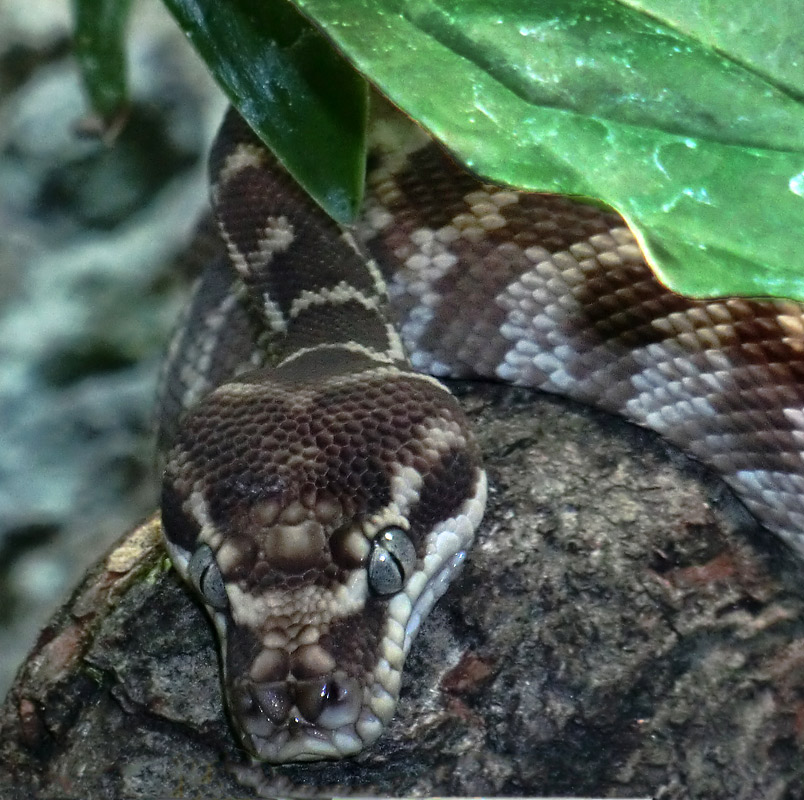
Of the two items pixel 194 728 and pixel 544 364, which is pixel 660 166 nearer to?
pixel 544 364

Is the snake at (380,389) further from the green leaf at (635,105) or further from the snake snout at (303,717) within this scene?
the green leaf at (635,105)

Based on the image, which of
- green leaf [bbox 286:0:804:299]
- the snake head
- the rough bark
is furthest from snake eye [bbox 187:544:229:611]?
green leaf [bbox 286:0:804:299]

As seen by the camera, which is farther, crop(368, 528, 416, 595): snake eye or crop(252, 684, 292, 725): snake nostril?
crop(368, 528, 416, 595): snake eye

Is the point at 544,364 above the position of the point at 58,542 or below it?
above

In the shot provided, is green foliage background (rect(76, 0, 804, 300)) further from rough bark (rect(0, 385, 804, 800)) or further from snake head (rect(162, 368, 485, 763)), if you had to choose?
rough bark (rect(0, 385, 804, 800))

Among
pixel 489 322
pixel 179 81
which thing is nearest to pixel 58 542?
pixel 179 81

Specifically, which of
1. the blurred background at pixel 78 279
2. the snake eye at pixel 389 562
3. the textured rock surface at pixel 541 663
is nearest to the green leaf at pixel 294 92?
the snake eye at pixel 389 562
